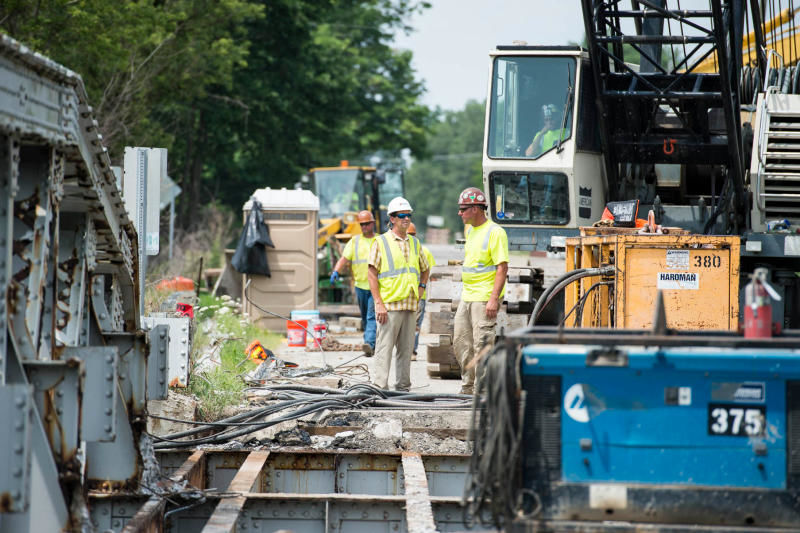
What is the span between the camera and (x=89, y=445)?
657 centimetres

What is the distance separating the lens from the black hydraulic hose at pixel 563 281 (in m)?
8.56

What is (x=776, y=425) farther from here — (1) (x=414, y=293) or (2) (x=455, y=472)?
(1) (x=414, y=293)

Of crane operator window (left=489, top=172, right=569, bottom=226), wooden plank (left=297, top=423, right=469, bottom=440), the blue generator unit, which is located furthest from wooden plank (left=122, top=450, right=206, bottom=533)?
crane operator window (left=489, top=172, right=569, bottom=226)

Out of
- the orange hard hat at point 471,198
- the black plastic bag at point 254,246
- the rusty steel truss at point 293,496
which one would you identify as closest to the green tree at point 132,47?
the black plastic bag at point 254,246

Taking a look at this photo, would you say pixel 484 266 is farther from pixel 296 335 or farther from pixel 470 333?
pixel 296 335

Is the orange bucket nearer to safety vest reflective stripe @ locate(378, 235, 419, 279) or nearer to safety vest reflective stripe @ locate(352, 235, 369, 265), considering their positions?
safety vest reflective stripe @ locate(352, 235, 369, 265)

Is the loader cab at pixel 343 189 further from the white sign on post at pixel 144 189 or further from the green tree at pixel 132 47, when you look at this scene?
the white sign on post at pixel 144 189

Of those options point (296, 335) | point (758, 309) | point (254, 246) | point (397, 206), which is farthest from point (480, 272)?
point (254, 246)

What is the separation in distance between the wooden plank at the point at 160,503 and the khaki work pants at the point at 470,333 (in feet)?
10.5

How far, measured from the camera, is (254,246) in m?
17.3

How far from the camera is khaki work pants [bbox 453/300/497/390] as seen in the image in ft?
33.5

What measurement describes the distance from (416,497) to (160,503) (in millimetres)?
1571

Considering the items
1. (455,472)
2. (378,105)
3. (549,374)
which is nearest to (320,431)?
(455,472)

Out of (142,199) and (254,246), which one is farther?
(254,246)
